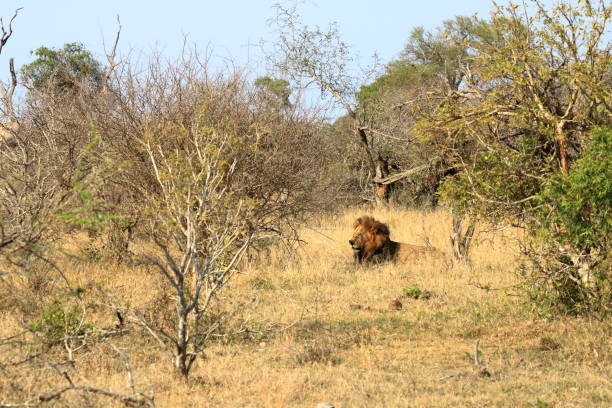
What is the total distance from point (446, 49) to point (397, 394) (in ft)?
88.2

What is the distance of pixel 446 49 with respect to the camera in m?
31.8

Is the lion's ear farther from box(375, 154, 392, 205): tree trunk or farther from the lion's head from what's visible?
box(375, 154, 392, 205): tree trunk

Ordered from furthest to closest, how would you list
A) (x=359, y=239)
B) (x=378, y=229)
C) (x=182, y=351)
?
(x=378, y=229) < (x=359, y=239) < (x=182, y=351)

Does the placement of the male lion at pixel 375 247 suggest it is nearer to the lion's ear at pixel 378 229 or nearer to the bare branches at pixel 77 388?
the lion's ear at pixel 378 229

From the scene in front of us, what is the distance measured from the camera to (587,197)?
25.5 ft

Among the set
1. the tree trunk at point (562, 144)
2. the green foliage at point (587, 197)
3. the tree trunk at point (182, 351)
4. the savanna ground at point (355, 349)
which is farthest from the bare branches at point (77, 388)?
the tree trunk at point (562, 144)

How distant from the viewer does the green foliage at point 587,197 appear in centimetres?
759

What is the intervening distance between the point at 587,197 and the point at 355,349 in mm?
2617

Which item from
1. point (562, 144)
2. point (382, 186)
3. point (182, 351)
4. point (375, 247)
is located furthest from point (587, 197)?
point (382, 186)

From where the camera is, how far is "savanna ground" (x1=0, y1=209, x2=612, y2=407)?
6.31m

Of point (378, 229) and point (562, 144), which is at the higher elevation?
point (562, 144)

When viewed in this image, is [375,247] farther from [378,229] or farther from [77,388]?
[77,388]

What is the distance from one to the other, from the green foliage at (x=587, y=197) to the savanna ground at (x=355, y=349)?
0.81 meters

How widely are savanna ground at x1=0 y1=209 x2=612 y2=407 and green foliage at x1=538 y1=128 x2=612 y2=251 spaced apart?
2.65 feet
